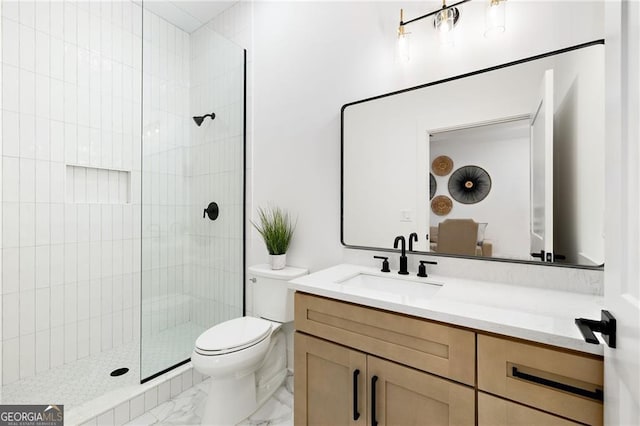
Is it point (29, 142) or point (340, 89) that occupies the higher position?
point (340, 89)

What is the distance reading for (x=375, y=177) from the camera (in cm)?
166

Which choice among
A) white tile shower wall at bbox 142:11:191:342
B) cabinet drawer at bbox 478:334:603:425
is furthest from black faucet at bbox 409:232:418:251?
white tile shower wall at bbox 142:11:191:342

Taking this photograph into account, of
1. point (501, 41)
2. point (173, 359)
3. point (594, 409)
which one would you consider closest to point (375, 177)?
point (501, 41)

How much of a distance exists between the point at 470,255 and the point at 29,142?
8.85 ft

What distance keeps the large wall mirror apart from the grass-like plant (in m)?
0.44

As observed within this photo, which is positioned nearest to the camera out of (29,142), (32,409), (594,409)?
(594,409)

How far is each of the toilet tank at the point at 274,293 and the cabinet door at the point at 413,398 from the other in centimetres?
77

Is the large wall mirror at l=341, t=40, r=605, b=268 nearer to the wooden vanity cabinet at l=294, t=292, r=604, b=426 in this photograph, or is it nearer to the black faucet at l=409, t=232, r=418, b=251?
the black faucet at l=409, t=232, r=418, b=251

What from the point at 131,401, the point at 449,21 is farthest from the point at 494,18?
the point at 131,401

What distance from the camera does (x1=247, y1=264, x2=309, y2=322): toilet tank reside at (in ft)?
5.88

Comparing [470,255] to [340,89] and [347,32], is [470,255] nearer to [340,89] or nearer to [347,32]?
[340,89]

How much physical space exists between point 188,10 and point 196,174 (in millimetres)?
1383

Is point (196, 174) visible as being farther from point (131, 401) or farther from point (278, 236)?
point (131, 401)

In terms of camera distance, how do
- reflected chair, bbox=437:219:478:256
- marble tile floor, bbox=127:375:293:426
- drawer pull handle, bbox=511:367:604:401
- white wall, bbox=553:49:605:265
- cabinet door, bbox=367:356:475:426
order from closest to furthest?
drawer pull handle, bbox=511:367:604:401 → cabinet door, bbox=367:356:475:426 → white wall, bbox=553:49:605:265 → reflected chair, bbox=437:219:478:256 → marble tile floor, bbox=127:375:293:426
